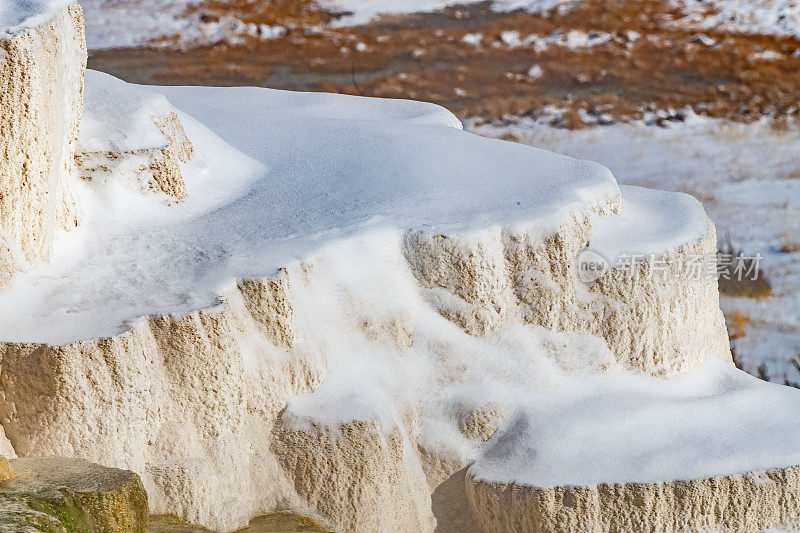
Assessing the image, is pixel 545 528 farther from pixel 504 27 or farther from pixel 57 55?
pixel 504 27

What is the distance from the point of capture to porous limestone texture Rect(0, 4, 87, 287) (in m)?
3.08

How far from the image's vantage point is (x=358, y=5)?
10.6 m

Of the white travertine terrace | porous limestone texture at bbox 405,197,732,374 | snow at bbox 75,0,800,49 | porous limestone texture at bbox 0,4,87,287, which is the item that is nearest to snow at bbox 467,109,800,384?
snow at bbox 75,0,800,49

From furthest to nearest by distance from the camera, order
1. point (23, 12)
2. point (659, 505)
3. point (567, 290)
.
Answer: point (567, 290), point (659, 505), point (23, 12)

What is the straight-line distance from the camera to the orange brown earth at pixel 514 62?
9609 mm

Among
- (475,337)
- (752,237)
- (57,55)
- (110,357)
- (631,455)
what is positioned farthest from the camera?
(752,237)

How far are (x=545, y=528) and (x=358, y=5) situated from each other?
810cm

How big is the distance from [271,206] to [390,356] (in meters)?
0.76

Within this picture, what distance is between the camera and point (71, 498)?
2.68 m

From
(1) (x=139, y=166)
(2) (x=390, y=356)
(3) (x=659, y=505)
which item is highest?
(1) (x=139, y=166)

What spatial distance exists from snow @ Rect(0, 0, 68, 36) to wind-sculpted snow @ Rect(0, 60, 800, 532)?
709mm

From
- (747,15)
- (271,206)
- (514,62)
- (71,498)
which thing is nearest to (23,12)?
(271,206)

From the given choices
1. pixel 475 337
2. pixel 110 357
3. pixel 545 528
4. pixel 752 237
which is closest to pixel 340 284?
pixel 475 337

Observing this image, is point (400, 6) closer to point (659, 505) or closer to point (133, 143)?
point (133, 143)
